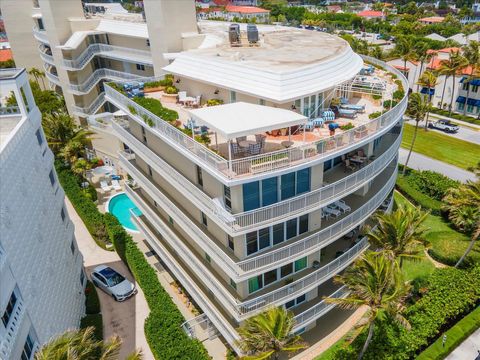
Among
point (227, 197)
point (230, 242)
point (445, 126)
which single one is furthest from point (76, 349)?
point (445, 126)

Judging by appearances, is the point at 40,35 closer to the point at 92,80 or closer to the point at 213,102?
the point at 92,80

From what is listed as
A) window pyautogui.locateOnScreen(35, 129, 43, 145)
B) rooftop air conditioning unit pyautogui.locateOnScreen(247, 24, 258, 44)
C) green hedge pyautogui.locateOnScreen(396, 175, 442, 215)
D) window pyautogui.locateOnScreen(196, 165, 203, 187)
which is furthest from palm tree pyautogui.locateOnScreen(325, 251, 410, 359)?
rooftop air conditioning unit pyautogui.locateOnScreen(247, 24, 258, 44)

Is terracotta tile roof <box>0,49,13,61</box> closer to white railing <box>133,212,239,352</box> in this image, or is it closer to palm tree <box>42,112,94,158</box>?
palm tree <box>42,112,94,158</box>

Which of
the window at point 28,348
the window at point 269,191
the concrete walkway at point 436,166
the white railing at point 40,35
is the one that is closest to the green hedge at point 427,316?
the window at point 269,191

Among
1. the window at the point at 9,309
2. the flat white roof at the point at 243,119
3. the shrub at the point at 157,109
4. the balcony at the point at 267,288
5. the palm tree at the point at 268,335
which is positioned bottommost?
the balcony at the point at 267,288

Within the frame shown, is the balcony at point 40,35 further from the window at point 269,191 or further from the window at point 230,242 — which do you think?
the window at point 269,191

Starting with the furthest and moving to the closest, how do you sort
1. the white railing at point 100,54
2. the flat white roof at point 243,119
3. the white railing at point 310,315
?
the white railing at point 100,54, the white railing at point 310,315, the flat white roof at point 243,119

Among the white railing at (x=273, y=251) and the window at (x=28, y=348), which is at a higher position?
the white railing at (x=273, y=251)
